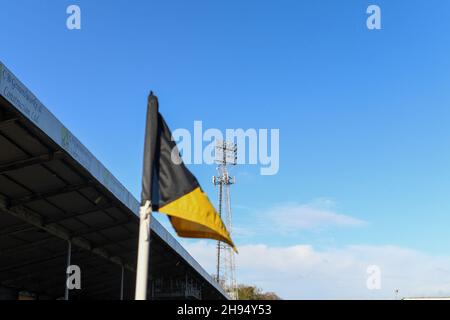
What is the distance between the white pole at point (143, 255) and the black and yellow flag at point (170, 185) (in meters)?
0.12

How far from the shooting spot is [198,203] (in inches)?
255

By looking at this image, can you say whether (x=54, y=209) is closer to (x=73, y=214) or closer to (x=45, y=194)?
(x=73, y=214)

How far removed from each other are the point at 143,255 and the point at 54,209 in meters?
15.2

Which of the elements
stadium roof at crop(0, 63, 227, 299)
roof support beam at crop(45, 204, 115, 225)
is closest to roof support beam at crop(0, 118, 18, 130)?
stadium roof at crop(0, 63, 227, 299)

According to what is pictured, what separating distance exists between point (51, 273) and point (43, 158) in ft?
53.5

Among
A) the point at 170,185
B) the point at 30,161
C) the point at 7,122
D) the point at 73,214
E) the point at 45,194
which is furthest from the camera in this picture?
the point at 73,214

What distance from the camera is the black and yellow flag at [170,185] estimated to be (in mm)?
6289

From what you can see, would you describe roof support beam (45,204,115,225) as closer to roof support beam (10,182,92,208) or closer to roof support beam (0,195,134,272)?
roof support beam (0,195,134,272)

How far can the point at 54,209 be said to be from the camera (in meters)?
20.3

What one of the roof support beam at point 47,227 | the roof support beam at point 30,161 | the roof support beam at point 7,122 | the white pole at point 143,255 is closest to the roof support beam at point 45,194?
the roof support beam at point 47,227

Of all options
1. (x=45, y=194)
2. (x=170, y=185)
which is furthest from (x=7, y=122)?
(x=170, y=185)

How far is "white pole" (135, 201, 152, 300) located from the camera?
5.95 meters

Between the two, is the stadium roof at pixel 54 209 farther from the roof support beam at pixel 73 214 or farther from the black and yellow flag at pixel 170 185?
the black and yellow flag at pixel 170 185
